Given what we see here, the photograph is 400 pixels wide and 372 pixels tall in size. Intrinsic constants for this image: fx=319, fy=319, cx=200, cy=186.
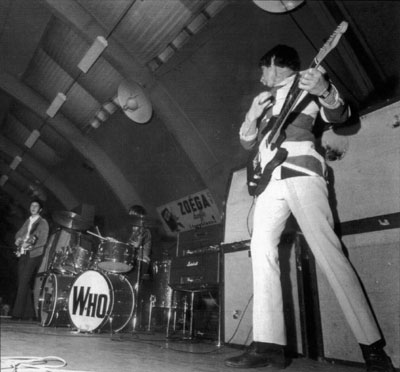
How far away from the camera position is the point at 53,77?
7.57m

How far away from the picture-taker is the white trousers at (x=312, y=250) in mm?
1589

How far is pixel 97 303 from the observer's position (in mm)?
3754

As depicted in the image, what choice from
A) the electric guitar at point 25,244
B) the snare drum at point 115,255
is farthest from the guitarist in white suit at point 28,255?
the snare drum at point 115,255

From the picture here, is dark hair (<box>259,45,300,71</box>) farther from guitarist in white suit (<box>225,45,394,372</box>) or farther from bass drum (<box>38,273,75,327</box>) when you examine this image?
bass drum (<box>38,273,75,327</box>)

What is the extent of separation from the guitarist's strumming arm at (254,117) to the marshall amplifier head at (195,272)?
1.17 metres

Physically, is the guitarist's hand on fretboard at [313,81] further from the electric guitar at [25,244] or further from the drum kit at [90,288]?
the electric guitar at [25,244]

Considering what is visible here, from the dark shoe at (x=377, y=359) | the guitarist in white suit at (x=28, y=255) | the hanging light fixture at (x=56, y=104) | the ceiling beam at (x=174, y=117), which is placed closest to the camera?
the dark shoe at (x=377, y=359)

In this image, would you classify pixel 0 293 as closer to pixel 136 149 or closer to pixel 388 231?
pixel 136 149

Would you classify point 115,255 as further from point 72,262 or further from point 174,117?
point 174,117

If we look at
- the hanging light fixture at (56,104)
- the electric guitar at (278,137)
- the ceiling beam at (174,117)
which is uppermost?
the hanging light fixture at (56,104)

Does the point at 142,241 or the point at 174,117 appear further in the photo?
the point at 174,117

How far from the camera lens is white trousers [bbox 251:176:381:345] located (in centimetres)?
159

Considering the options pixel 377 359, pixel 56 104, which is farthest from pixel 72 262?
pixel 56 104

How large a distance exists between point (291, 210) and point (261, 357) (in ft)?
2.62
